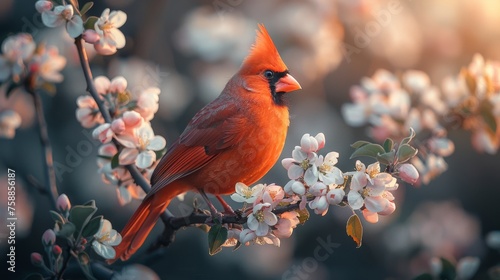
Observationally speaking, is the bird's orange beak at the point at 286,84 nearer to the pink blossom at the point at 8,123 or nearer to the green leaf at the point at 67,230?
the green leaf at the point at 67,230

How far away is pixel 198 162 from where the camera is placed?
1893 mm

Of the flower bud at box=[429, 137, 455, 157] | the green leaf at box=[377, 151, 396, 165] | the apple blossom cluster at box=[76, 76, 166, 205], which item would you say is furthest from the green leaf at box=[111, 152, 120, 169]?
the flower bud at box=[429, 137, 455, 157]

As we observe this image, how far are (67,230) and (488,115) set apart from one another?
155cm

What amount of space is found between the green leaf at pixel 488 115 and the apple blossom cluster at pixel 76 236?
55.5 inches

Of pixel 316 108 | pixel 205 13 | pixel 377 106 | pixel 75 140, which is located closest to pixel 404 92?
pixel 377 106

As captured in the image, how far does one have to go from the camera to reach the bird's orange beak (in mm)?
1885

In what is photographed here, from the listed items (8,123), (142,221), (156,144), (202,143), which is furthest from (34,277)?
(8,123)

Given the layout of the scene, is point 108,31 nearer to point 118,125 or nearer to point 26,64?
point 118,125

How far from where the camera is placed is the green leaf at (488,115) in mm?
2322

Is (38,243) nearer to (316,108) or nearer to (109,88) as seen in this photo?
(109,88)

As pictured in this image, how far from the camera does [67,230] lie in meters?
1.61

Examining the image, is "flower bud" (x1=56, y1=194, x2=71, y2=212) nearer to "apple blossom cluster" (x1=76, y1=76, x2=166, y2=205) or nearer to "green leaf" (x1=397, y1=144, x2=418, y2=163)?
"apple blossom cluster" (x1=76, y1=76, x2=166, y2=205)

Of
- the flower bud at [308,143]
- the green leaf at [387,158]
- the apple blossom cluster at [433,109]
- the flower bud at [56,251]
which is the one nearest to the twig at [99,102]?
the flower bud at [56,251]

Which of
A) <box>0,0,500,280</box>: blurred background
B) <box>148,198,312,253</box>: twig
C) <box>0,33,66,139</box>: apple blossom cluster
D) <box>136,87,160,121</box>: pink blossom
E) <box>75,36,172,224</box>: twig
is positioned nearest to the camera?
<box>148,198,312,253</box>: twig
